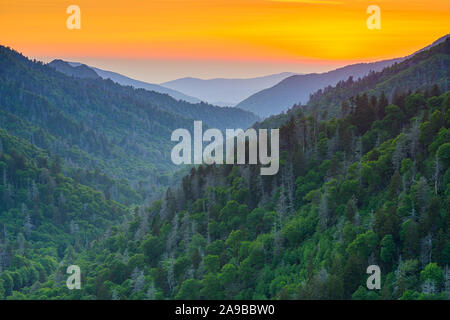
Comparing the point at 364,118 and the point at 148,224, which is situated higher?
the point at 364,118

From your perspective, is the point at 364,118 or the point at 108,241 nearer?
the point at 364,118

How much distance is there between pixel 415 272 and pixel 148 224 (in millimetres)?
75685

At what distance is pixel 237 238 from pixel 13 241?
391 ft

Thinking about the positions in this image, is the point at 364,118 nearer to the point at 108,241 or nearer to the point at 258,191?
the point at 258,191

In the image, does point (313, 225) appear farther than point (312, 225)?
Yes

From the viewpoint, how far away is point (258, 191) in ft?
355

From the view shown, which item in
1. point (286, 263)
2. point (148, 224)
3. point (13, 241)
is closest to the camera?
point (286, 263)

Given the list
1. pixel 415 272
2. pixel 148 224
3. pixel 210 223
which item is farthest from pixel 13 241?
pixel 415 272

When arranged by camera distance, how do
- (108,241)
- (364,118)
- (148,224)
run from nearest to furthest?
(364,118)
(148,224)
(108,241)

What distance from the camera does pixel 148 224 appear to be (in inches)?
5034

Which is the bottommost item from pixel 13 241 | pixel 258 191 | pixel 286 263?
pixel 13 241

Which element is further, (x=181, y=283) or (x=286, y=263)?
(x=181, y=283)
